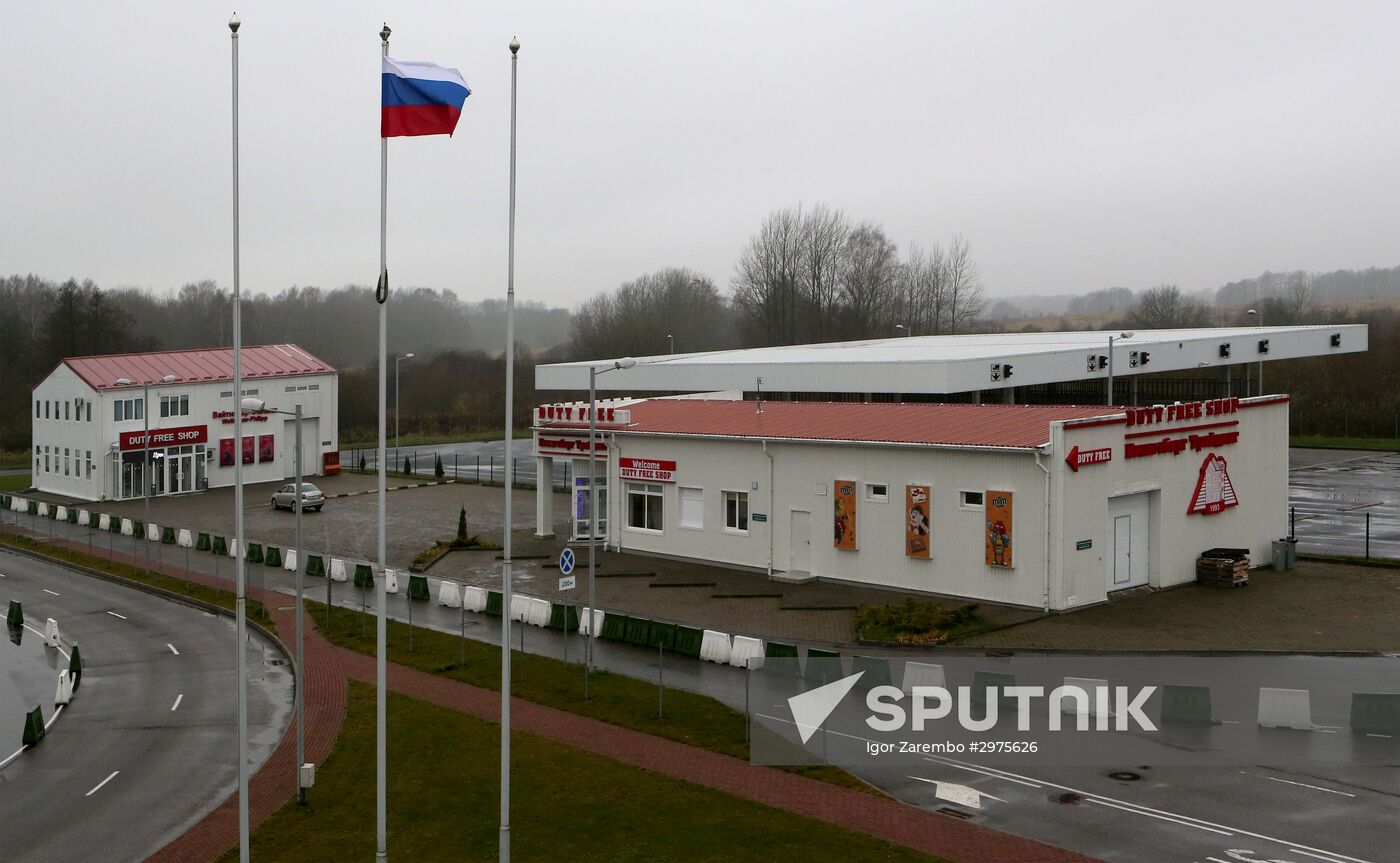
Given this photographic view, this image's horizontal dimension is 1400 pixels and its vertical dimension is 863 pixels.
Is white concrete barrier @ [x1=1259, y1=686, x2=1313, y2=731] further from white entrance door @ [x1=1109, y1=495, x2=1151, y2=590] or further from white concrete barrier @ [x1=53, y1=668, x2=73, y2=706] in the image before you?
white concrete barrier @ [x1=53, y1=668, x2=73, y2=706]

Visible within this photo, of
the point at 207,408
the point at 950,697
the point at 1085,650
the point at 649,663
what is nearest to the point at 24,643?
the point at 649,663

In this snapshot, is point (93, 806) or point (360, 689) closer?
point (93, 806)

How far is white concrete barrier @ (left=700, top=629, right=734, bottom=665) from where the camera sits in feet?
92.2

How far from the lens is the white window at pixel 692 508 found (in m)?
40.4

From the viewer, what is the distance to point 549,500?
151ft

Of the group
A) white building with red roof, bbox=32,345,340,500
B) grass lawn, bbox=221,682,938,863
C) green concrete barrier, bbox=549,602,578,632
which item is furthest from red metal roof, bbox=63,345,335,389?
grass lawn, bbox=221,682,938,863

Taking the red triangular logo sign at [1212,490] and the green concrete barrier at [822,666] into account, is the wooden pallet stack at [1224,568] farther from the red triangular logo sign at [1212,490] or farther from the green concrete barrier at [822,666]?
the green concrete barrier at [822,666]

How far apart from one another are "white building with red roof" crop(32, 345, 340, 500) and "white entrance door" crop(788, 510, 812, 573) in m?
33.6

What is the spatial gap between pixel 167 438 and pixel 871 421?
40180 mm

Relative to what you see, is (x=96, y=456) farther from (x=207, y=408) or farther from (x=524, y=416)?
(x=524, y=416)

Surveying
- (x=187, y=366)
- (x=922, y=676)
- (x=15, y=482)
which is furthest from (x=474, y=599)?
(x=15, y=482)

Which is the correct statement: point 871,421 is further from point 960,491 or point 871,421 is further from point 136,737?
point 136,737

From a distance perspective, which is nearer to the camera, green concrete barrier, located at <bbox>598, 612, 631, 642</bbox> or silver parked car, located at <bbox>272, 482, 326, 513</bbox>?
green concrete barrier, located at <bbox>598, 612, 631, 642</bbox>

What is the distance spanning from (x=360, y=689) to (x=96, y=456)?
40.4 metres
